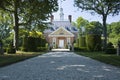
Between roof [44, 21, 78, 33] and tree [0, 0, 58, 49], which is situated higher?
Answer: roof [44, 21, 78, 33]

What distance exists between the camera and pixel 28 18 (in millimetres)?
46781

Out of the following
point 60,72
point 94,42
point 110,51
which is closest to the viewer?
point 60,72

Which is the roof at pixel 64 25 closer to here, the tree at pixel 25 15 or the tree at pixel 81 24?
the tree at pixel 81 24

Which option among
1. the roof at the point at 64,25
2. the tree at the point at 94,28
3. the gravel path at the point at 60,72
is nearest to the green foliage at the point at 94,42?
the gravel path at the point at 60,72

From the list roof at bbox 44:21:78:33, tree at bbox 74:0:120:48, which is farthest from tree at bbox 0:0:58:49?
roof at bbox 44:21:78:33

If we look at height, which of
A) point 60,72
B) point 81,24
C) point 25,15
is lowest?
point 60,72

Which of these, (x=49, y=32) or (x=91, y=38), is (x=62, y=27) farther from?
(x=91, y=38)

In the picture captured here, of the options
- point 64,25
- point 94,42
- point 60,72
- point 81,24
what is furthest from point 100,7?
point 81,24

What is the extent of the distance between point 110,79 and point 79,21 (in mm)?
90588

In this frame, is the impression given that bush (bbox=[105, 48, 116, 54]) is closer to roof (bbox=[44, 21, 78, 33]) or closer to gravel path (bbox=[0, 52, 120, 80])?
gravel path (bbox=[0, 52, 120, 80])

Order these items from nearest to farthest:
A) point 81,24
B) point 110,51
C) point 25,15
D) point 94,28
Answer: point 110,51 → point 25,15 → point 81,24 → point 94,28

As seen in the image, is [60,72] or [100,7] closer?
[60,72]

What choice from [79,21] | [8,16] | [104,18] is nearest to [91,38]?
[104,18]

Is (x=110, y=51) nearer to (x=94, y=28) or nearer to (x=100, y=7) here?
(x=100, y=7)
